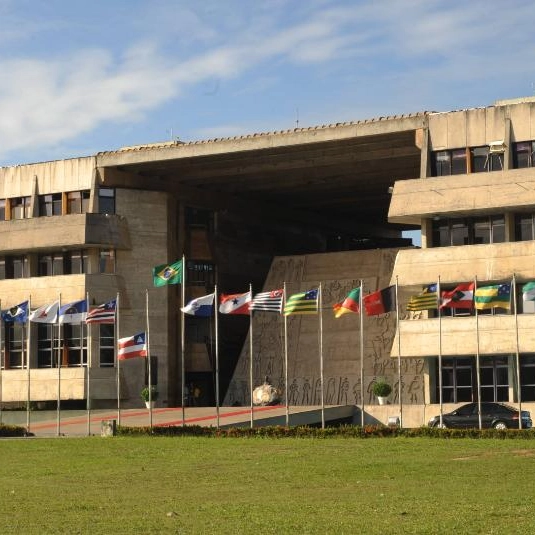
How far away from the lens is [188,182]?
275 ft

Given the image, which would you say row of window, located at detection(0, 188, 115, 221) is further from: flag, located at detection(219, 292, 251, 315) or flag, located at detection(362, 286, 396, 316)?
flag, located at detection(362, 286, 396, 316)

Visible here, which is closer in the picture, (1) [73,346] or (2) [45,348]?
(1) [73,346]

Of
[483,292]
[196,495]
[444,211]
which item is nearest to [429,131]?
[444,211]

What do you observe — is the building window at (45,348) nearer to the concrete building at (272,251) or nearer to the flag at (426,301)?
the concrete building at (272,251)

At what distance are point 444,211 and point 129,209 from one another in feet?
71.8

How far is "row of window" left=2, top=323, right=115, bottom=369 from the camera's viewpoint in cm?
7869

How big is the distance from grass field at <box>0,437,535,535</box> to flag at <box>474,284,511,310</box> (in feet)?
27.2

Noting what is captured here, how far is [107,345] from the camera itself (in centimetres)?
7888

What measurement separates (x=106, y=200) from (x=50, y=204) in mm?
3956

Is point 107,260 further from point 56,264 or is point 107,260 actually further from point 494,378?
point 494,378

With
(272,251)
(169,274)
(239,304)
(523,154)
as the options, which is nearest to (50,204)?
(272,251)

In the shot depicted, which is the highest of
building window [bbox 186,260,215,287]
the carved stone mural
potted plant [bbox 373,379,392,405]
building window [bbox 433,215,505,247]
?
building window [bbox 433,215,505,247]

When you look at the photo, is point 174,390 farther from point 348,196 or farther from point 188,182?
point 348,196

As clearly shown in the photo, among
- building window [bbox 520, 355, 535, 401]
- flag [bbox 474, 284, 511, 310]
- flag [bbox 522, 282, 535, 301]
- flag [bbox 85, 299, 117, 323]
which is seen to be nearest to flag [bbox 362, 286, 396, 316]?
flag [bbox 474, 284, 511, 310]
